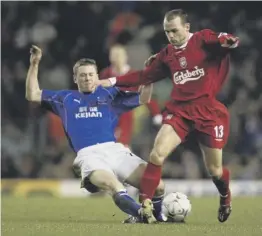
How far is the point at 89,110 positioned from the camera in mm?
9992

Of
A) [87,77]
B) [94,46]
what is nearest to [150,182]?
[87,77]

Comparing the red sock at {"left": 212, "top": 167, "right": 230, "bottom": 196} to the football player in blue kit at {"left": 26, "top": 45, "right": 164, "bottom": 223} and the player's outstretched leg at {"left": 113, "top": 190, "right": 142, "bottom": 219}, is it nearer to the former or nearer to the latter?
the football player in blue kit at {"left": 26, "top": 45, "right": 164, "bottom": 223}

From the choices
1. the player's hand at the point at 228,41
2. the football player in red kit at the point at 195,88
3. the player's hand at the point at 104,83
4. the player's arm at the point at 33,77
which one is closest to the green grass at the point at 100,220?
the football player in red kit at the point at 195,88

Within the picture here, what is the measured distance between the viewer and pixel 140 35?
65.7 ft

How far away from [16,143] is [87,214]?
22.4 ft

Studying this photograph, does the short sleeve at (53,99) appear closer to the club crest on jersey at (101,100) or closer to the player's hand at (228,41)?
the club crest on jersey at (101,100)

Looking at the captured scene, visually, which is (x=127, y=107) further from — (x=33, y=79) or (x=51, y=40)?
(x=51, y=40)

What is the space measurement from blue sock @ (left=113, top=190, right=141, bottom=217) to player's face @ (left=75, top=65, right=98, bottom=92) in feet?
4.46

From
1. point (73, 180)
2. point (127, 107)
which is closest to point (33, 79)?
point (127, 107)

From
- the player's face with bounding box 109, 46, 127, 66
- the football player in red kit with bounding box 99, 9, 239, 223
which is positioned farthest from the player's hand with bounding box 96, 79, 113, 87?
the player's face with bounding box 109, 46, 127, 66

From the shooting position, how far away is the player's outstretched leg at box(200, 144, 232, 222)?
980cm

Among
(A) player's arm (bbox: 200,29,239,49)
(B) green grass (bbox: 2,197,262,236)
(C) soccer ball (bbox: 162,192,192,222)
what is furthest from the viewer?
(C) soccer ball (bbox: 162,192,192,222)

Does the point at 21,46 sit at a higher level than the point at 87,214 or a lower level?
higher

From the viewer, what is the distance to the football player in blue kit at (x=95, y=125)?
378 inches
